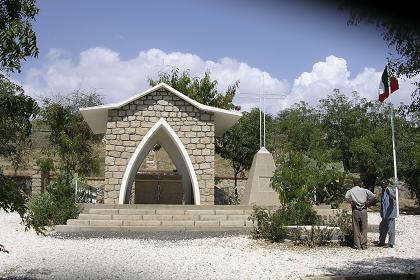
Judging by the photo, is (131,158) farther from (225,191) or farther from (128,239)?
(225,191)

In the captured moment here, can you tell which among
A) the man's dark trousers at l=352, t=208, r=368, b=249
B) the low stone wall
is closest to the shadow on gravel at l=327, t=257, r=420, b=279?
the man's dark trousers at l=352, t=208, r=368, b=249

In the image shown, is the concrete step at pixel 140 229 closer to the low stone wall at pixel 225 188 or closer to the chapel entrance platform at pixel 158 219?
the chapel entrance platform at pixel 158 219

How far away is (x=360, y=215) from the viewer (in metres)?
11.9

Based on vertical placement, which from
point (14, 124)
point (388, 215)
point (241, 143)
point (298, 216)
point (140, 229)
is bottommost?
point (140, 229)

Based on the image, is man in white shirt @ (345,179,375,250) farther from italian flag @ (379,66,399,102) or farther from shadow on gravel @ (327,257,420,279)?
italian flag @ (379,66,399,102)

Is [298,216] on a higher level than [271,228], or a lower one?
higher

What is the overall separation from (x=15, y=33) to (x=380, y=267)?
7364mm

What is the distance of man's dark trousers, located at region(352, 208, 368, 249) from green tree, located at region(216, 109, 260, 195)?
69.7ft

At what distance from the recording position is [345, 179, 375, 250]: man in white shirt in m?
11.9

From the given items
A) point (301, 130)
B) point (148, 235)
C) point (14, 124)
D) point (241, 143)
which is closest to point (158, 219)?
point (148, 235)

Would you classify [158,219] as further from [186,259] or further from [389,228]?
[389,228]

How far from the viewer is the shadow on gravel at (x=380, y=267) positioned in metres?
8.81

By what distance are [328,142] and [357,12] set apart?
39154 millimetres

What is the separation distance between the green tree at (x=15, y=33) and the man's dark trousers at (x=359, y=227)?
27.4 ft
